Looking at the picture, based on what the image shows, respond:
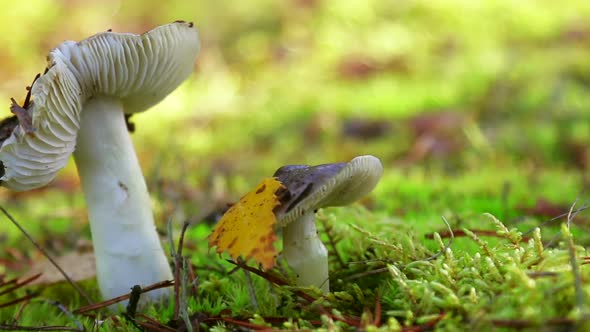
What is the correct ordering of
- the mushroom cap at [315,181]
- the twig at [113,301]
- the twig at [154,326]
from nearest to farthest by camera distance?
1. the mushroom cap at [315,181]
2. the twig at [154,326]
3. the twig at [113,301]

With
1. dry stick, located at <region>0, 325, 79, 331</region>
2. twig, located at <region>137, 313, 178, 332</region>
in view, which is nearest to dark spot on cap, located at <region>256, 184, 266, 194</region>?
twig, located at <region>137, 313, 178, 332</region>

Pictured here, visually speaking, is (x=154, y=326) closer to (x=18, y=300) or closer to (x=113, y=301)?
(x=113, y=301)

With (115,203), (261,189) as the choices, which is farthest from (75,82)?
(261,189)

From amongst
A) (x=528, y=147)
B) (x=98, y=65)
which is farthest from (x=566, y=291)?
Answer: (x=528, y=147)

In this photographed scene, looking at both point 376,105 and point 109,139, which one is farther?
point 376,105

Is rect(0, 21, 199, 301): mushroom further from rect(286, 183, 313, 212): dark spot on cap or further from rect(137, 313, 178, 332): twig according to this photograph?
rect(286, 183, 313, 212): dark spot on cap

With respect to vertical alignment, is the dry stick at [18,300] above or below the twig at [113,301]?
above

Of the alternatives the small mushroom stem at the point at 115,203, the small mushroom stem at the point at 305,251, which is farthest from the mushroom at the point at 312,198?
Result: the small mushroom stem at the point at 115,203

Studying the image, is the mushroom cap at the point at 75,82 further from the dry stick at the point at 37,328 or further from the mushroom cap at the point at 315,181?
the mushroom cap at the point at 315,181
